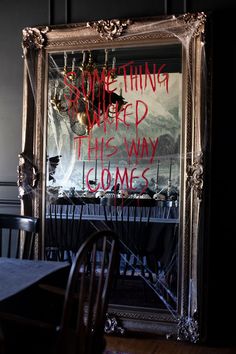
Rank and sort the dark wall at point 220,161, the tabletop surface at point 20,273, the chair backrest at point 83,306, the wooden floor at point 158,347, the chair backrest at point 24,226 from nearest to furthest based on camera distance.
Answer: the chair backrest at point 83,306, the tabletop surface at point 20,273, the chair backrest at point 24,226, the wooden floor at point 158,347, the dark wall at point 220,161

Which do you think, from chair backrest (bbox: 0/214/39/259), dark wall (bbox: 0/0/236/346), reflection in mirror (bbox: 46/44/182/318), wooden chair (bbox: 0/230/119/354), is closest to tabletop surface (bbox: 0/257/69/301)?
wooden chair (bbox: 0/230/119/354)

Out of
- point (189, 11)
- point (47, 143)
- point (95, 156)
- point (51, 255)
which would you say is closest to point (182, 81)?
point (189, 11)

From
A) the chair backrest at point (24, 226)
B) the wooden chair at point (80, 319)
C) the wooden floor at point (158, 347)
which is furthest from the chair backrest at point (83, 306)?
the wooden floor at point (158, 347)

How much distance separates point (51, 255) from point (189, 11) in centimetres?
182

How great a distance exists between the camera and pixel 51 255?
3211 mm

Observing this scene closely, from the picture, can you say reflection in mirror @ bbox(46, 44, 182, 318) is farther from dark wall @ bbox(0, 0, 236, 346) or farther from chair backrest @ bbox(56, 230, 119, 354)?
chair backrest @ bbox(56, 230, 119, 354)

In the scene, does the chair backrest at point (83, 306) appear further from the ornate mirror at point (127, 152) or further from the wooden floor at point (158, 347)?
the ornate mirror at point (127, 152)

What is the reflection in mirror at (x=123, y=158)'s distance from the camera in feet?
9.75

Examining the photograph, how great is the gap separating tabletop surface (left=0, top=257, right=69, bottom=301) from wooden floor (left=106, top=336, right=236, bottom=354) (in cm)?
98

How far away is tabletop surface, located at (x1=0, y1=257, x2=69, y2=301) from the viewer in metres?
1.72

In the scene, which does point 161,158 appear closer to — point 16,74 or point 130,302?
point 130,302

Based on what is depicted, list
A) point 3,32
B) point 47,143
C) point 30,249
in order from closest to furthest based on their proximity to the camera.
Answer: point 30,249
point 47,143
point 3,32

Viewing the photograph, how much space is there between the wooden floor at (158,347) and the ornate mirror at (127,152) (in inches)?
2.6

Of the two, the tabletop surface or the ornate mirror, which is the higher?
the ornate mirror
